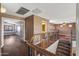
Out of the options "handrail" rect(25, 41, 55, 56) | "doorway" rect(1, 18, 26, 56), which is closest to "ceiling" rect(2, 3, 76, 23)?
"doorway" rect(1, 18, 26, 56)

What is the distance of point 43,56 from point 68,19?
0.59 m

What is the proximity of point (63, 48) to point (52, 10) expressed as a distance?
53 centimetres

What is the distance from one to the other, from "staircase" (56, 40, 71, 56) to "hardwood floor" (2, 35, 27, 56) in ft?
1.49

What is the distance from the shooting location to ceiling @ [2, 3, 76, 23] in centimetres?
122

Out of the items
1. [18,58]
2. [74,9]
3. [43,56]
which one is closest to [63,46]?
[43,56]

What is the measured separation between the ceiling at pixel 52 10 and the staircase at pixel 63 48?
0.30 meters

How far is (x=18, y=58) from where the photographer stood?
124 centimetres

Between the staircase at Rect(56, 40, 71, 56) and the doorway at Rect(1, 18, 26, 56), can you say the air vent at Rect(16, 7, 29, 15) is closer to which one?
the doorway at Rect(1, 18, 26, 56)

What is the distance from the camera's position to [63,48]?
130 centimetres

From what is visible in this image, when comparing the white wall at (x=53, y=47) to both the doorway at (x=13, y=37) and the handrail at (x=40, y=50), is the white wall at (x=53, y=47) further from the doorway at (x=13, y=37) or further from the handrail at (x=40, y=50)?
the doorway at (x=13, y=37)

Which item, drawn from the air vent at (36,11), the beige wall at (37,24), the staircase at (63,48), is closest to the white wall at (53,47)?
the staircase at (63,48)

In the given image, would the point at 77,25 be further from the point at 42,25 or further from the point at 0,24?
the point at 0,24

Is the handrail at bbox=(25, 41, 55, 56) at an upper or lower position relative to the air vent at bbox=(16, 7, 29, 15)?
lower

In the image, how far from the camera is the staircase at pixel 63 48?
126 centimetres
